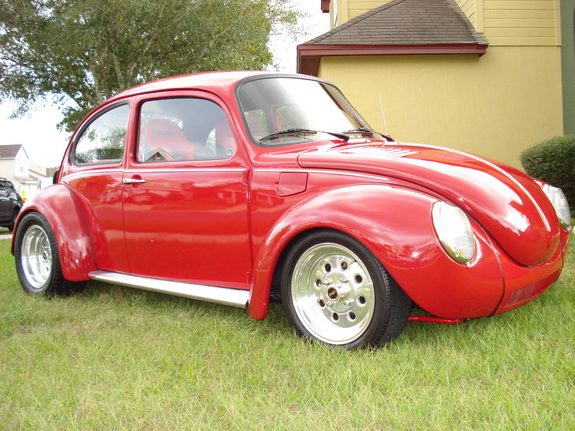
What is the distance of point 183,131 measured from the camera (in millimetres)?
4270

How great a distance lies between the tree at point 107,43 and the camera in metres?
18.5

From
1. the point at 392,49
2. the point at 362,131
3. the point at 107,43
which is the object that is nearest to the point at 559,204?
the point at 362,131

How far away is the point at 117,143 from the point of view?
4777 millimetres

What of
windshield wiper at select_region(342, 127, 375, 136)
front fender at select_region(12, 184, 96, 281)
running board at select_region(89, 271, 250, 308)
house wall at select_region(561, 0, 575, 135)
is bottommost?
running board at select_region(89, 271, 250, 308)

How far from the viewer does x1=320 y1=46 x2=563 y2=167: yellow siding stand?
1177 centimetres

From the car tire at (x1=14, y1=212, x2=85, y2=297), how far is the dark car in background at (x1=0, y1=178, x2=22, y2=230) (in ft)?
35.0

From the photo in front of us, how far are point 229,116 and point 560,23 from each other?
10304mm

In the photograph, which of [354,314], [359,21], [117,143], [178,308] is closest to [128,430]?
[354,314]

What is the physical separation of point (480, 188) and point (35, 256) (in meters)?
3.99

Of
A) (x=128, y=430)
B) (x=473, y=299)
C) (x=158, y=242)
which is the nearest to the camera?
(x=128, y=430)

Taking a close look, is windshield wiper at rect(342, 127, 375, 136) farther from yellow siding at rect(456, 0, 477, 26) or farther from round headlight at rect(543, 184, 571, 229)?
yellow siding at rect(456, 0, 477, 26)

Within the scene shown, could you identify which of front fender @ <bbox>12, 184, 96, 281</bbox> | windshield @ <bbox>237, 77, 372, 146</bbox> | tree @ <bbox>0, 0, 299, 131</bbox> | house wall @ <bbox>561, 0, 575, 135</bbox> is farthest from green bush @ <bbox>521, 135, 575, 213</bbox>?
tree @ <bbox>0, 0, 299, 131</bbox>

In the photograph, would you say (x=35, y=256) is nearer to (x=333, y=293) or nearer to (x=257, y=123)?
(x=257, y=123)

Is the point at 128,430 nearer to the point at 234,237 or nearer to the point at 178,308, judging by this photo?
the point at 234,237
